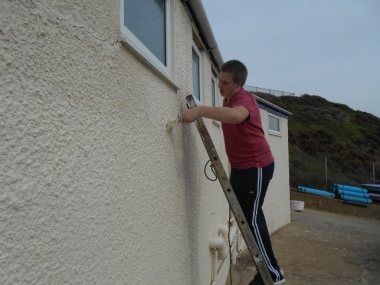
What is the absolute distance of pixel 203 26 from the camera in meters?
3.46

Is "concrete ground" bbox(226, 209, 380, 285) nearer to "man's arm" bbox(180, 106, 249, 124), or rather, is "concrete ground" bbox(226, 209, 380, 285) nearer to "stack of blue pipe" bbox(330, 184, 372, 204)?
"man's arm" bbox(180, 106, 249, 124)

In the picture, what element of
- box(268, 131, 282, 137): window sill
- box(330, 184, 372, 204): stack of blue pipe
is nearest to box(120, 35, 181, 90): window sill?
box(268, 131, 282, 137): window sill

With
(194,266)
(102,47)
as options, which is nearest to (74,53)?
(102,47)

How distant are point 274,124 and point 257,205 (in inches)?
306

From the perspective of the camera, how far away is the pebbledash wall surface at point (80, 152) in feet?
2.80

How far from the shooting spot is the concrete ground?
18.5 ft

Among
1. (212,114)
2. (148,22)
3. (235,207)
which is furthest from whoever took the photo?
Answer: (235,207)

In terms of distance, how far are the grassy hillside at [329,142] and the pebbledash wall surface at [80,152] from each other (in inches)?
746

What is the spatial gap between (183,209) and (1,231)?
1748mm

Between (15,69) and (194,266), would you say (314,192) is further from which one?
(15,69)

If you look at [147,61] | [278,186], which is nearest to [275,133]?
[278,186]

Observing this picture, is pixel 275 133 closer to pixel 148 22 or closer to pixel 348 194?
pixel 148 22

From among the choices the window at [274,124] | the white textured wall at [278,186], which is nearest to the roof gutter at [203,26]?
the white textured wall at [278,186]

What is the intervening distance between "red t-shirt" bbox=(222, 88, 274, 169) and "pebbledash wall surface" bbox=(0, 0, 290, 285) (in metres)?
0.77
